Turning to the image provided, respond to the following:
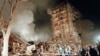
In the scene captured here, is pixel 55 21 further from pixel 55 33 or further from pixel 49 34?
pixel 49 34

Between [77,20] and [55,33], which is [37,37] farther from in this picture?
[77,20]

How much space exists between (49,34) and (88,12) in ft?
29.2

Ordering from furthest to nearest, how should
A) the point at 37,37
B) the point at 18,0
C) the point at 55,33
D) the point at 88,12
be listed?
the point at 55,33, the point at 37,37, the point at 88,12, the point at 18,0

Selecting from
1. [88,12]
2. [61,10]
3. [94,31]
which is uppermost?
[61,10]

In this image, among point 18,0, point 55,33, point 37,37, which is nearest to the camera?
point 18,0

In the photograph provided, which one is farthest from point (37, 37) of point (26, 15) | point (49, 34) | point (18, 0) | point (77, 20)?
point (18, 0)

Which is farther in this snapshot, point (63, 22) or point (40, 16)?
point (63, 22)

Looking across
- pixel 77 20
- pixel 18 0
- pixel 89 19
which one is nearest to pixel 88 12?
pixel 89 19

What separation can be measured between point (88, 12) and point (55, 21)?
1246cm

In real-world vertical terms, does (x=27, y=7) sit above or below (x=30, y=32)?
above

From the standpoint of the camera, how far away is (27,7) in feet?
145

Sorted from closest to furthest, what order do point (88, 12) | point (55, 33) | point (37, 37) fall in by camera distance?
point (88, 12)
point (37, 37)
point (55, 33)

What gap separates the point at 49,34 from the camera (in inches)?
1671

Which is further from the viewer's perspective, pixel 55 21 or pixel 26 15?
pixel 55 21
